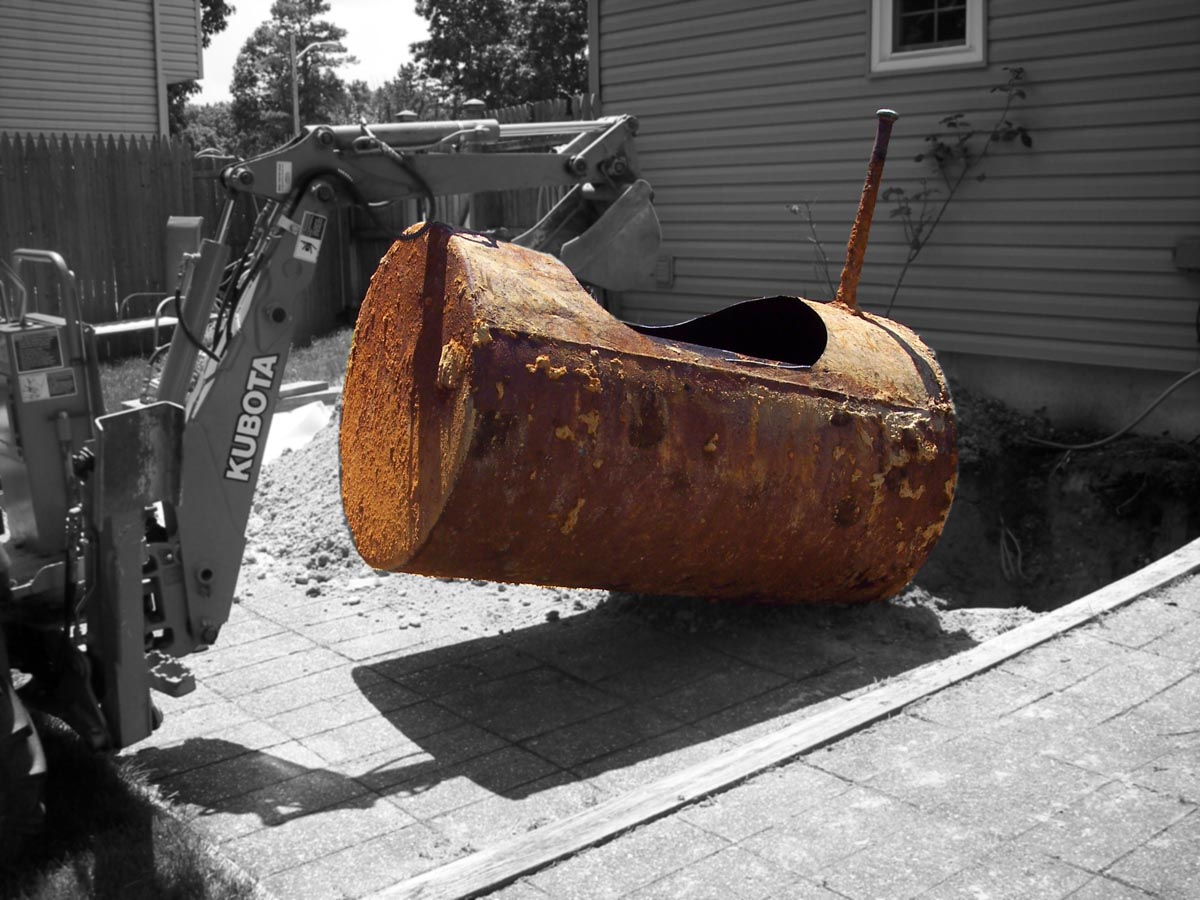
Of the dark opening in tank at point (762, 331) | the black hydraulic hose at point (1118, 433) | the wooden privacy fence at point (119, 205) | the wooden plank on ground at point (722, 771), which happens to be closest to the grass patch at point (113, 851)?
the wooden plank on ground at point (722, 771)

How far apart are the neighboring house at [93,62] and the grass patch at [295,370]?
8.19 meters

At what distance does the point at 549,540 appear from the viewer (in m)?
4.75

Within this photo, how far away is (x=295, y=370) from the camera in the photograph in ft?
41.6

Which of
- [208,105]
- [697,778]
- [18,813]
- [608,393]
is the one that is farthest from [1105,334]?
[208,105]

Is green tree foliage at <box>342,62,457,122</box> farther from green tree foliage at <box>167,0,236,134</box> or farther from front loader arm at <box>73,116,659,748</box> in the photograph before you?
front loader arm at <box>73,116,659,748</box>

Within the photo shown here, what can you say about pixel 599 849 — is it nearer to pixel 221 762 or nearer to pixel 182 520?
pixel 221 762

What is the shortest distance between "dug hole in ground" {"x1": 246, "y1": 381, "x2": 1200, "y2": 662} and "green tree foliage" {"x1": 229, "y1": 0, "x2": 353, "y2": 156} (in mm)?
66285

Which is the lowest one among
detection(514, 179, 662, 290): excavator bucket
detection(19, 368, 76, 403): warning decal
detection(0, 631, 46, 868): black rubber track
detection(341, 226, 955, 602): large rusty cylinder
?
detection(0, 631, 46, 868): black rubber track

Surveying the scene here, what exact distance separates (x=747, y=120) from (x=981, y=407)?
341 cm

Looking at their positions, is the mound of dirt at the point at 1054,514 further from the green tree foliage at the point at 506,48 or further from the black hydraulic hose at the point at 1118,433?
the green tree foliage at the point at 506,48

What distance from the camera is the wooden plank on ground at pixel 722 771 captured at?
136 inches

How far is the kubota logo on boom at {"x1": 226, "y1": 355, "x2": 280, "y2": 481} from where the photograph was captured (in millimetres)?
4699

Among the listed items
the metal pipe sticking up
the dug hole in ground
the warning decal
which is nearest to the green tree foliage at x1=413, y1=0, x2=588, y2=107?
the dug hole in ground

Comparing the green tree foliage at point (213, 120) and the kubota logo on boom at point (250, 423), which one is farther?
the green tree foliage at point (213, 120)
